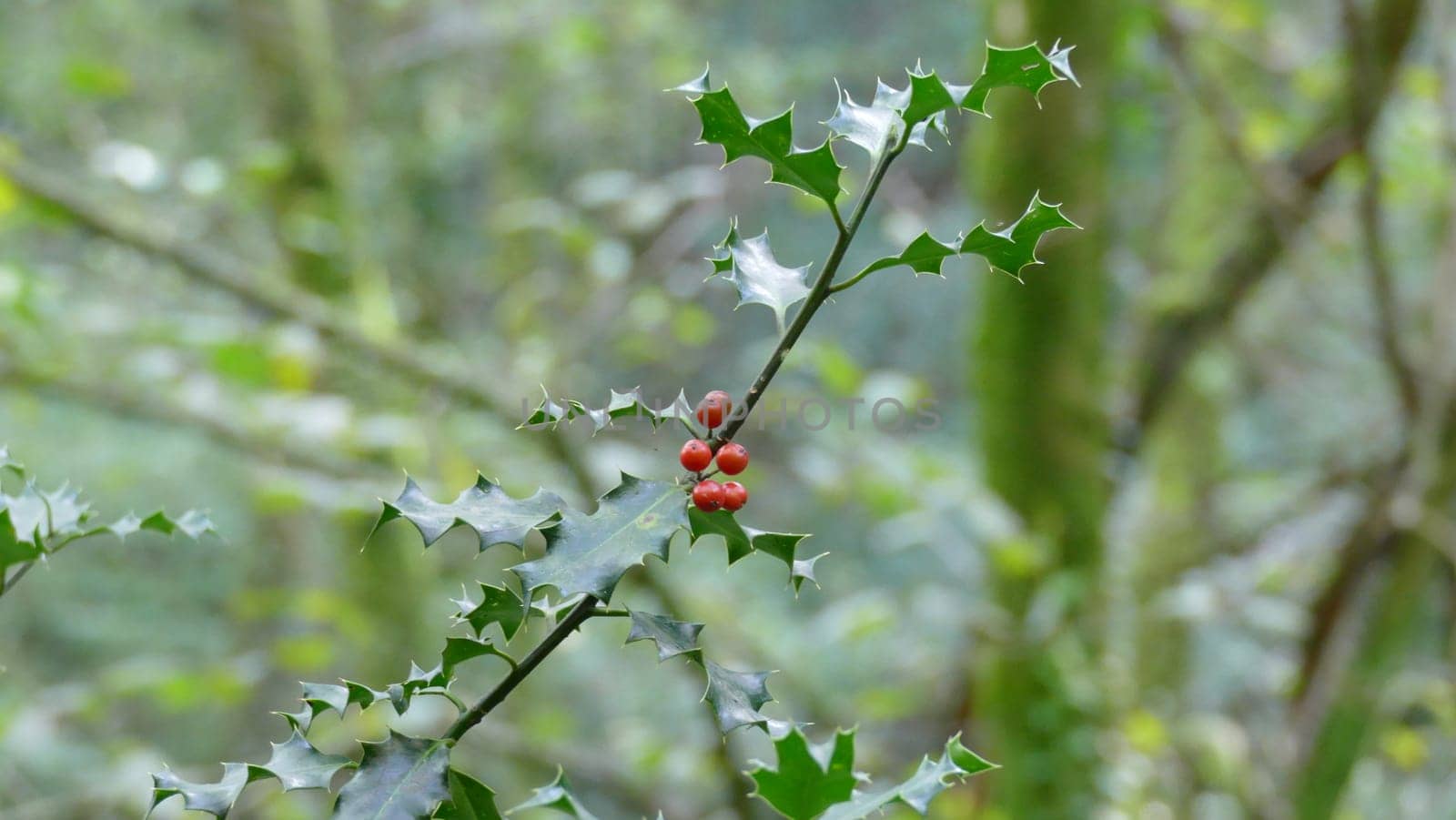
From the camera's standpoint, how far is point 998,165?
1954mm

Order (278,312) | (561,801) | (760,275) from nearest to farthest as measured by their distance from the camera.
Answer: (561,801)
(760,275)
(278,312)

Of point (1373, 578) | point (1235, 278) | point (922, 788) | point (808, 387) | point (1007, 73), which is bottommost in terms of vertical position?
point (922, 788)

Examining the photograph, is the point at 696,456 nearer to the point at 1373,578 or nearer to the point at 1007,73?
the point at 1007,73

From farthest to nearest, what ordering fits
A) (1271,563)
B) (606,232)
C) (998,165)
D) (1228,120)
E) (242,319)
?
(606,232) → (1271,563) → (242,319) → (1228,120) → (998,165)

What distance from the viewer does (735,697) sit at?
0.45m

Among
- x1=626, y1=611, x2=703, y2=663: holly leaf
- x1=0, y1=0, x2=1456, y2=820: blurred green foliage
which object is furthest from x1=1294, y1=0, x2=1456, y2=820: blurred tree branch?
x1=626, y1=611, x2=703, y2=663: holly leaf

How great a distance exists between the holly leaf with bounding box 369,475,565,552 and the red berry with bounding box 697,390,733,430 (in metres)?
0.06

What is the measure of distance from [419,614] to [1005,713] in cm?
128

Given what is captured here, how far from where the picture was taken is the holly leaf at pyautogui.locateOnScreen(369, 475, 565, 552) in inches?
16.9

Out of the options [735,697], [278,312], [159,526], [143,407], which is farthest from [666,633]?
[143,407]

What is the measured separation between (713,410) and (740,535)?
2.1 inches

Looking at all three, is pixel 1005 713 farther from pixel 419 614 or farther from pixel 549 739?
pixel 419 614

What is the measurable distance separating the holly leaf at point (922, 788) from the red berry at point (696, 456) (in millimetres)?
136

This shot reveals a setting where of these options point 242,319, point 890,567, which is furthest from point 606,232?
point 890,567
